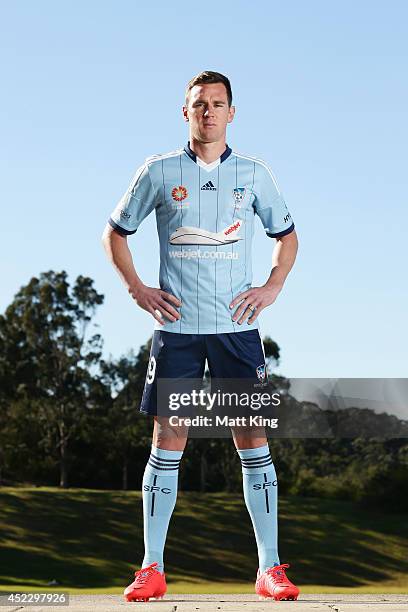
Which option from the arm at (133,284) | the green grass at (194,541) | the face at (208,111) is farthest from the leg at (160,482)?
the green grass at (194,541)

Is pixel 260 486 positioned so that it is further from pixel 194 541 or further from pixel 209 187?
pixel 194 541

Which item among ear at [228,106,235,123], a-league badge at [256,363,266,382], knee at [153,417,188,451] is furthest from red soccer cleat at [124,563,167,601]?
ear at [228,106,235,123]

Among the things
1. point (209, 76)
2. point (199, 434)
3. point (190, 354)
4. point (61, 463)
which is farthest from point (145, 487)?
point (61, 463)

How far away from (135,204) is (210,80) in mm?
950

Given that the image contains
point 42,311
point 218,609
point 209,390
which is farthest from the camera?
point 42,311

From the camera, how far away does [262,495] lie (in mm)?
6113

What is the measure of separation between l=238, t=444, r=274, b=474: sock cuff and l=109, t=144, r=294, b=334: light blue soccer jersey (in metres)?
0.80

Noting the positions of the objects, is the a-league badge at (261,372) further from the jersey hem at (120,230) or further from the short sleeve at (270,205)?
the jersey hem at (120,230)

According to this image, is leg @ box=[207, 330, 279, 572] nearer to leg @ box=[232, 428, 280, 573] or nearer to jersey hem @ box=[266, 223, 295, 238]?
leg @ box=[232, 428, 280, 573]

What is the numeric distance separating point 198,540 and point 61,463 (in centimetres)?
1012

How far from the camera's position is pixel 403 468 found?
42.5 meters

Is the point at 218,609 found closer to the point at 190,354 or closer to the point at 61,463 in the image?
the point at 190,354

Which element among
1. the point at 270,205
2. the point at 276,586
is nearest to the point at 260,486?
the point at 276,586

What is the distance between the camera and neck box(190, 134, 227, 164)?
20.2 ft
